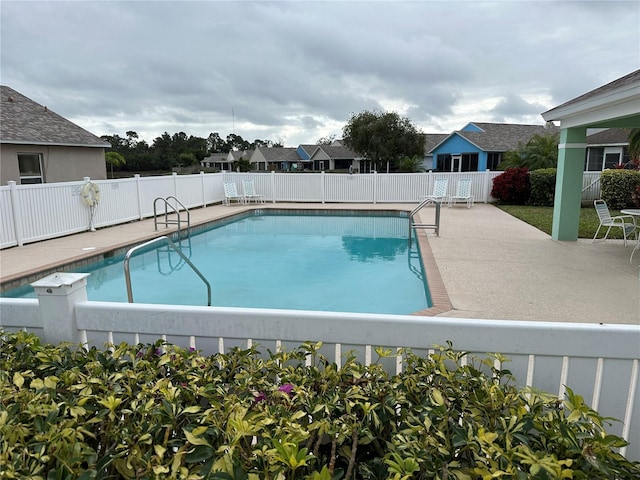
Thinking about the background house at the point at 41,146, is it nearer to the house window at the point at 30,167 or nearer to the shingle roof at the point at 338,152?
the house window at the point at 30,167

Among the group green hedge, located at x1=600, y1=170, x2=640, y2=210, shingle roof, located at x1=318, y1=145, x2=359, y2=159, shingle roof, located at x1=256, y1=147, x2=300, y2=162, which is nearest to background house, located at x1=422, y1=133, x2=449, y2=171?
shingle roof, located at x1=318, y1=145, x2=359, y2=159

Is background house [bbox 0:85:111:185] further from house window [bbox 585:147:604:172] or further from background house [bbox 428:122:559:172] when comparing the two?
background house [bbox 428:122:559:172]

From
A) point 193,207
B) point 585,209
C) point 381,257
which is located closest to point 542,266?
point 381,257

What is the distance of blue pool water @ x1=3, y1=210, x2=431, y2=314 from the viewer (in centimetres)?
686

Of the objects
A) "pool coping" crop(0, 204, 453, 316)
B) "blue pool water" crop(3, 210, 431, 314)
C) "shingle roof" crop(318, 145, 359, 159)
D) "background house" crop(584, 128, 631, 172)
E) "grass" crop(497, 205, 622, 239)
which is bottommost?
"blue pool water" crop(3, 210, 431, 314)

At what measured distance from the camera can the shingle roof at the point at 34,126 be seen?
1390 centimetres

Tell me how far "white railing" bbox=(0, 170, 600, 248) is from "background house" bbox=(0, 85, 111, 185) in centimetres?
423

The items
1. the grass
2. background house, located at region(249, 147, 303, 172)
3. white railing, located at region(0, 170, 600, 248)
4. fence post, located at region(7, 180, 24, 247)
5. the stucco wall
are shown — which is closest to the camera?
fence post, located at region(7, 180, 24, 247)

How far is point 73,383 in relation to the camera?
1.86m

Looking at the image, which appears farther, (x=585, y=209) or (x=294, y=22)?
(x=585, y=209)

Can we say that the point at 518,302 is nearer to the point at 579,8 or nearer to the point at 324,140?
the point at 579,8

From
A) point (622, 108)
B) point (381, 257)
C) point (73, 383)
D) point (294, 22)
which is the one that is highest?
point (294, 22)

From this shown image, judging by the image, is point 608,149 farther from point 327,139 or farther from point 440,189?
point 327,139

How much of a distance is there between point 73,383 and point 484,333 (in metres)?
1.78
